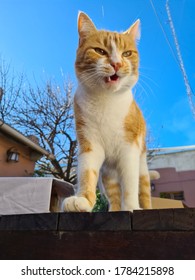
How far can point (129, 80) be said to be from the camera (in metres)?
1.14

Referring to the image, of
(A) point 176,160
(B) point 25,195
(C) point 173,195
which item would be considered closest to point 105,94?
(B) point 25,195

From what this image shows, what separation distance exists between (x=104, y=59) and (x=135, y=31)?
0.43 m

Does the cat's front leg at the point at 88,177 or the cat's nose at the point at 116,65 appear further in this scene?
the cat's nose at the point at 116,65

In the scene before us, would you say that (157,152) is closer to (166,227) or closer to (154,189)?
(154,189)

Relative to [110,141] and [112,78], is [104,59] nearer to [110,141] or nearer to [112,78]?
[112,78]

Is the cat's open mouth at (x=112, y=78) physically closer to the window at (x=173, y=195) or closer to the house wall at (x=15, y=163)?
the house wall at (x=15, y=163)

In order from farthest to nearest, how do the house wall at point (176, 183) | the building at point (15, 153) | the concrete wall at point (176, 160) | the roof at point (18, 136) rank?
the concrete wall at point (176, 160)
the house wall at point (176, 183)
the building at point (15, 153)
the roof at point (18, 136)

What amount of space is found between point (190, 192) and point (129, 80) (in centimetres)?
732

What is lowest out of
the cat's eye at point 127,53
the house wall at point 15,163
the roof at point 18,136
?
the cat's eye at point 127,53

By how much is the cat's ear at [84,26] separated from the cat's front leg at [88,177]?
62 centimetres

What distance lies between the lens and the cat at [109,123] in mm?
1033

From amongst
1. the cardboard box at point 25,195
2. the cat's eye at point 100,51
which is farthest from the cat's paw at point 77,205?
the cardboard box at point 25,195

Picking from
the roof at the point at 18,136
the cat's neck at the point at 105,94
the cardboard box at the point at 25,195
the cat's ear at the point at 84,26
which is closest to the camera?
the cat's neck at the point at 105,94

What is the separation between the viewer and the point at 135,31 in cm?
135
